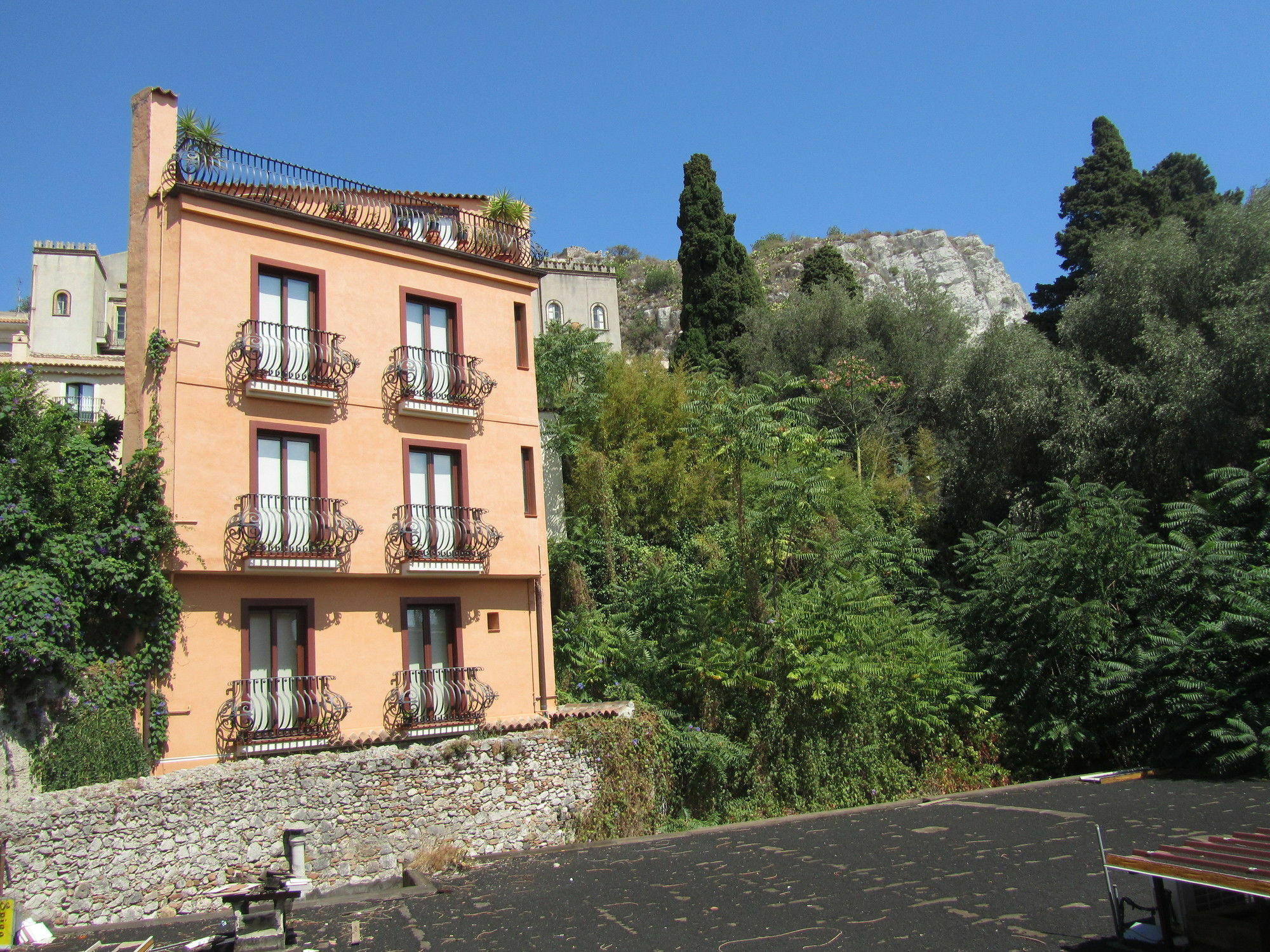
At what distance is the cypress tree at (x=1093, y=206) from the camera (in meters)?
40.7

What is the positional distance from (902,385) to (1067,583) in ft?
51.5

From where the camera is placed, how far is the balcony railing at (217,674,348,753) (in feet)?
53.0

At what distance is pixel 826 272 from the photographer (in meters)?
50.7

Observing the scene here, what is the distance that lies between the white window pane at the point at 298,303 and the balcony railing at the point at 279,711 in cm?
668

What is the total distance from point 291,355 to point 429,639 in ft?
19.7

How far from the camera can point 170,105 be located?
18125mm

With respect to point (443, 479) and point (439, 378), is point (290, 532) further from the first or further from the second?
point (439, 378)

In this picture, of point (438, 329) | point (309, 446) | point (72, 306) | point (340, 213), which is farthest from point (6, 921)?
point (72, 306)

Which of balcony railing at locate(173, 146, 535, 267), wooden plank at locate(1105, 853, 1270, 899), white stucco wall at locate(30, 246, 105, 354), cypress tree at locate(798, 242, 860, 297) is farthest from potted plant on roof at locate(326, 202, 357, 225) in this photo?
cypress tree at locate(798, 242, 860, 297)

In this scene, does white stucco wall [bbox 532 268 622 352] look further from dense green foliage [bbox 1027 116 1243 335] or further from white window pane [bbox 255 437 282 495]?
white window pane [bbox 255 437 282 495]

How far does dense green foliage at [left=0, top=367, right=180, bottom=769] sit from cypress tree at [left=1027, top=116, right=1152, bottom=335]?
36.2 meters

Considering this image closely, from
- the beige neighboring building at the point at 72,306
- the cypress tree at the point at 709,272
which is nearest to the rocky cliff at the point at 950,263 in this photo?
the cypress tree at the point at 709,272

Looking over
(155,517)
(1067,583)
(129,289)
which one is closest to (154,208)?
(129,289)

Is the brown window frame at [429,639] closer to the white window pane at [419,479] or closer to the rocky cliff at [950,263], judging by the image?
the white window pane at [419,479]
